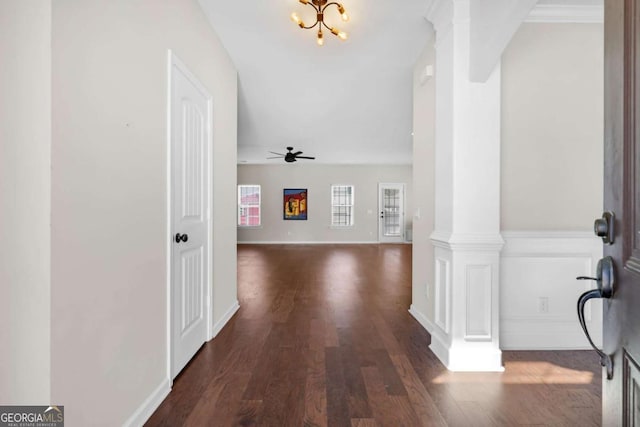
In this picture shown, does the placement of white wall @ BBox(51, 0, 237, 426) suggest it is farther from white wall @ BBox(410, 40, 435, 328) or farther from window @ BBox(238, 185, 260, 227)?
window @ BBox(238, 185, 260, 227)

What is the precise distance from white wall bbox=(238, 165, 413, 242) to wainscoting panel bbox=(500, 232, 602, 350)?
8.72 metres

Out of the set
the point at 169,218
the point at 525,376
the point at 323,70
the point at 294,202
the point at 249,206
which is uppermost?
the point at 323,70

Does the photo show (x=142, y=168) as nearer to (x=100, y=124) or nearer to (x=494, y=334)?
(x=100, y=124)

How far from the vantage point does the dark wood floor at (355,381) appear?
5.96 feet

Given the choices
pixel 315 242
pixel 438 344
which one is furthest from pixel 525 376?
pixel 315 242

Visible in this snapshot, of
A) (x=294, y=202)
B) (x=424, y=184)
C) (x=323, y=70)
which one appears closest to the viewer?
(x=424, y=184)

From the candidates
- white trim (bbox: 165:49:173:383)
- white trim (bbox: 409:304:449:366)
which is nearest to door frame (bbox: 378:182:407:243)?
white trim (bbox: 409:304:449:366)

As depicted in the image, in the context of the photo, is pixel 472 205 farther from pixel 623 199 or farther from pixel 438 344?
pixel 623 199

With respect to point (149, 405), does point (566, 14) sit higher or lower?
higher

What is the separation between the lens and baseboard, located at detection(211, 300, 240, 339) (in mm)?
3033

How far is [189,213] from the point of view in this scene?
251 centimetres

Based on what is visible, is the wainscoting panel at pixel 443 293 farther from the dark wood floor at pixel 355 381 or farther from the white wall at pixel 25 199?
the white wall at pixel 25 199

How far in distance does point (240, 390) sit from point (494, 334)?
176 centimetres

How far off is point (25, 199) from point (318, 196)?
10247mm
